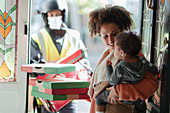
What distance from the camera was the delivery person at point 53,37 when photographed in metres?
3.34

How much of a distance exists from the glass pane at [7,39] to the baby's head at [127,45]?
4.89ft

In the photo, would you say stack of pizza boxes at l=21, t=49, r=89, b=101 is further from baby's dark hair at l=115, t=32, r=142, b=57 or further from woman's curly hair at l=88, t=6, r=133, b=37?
baby's dark hair at l=115, t=32, r=142, b=57

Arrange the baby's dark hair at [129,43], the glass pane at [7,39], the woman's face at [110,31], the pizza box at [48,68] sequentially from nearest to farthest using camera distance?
the baby's dark hair at [129,43], the woman's face at [110,31], the pizza box at [48,68], the glass pane at [7,39]

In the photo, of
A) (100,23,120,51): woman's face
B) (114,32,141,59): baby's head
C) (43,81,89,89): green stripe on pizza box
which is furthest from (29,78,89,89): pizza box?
(114,32,141,59): baby's head

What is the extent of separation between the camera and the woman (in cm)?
174

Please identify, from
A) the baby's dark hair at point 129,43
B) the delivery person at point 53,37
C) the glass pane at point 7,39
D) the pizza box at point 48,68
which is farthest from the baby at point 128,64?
the delivery person at point 53,37

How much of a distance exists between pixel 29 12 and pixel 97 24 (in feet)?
3.65

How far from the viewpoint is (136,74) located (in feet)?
5.60

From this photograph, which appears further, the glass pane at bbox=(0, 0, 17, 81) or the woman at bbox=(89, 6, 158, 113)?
the glass pane at bbox=(0, 0, 17, 81)

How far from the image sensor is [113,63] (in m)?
1.87

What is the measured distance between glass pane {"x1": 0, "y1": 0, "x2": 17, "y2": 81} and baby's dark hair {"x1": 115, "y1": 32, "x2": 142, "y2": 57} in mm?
1512

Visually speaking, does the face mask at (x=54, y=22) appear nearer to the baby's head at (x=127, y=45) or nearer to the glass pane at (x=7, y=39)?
the glass pane at (x=7, y=39)

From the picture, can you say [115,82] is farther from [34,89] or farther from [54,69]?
[34,89]

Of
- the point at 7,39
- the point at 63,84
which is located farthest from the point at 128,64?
the point at 7,39
